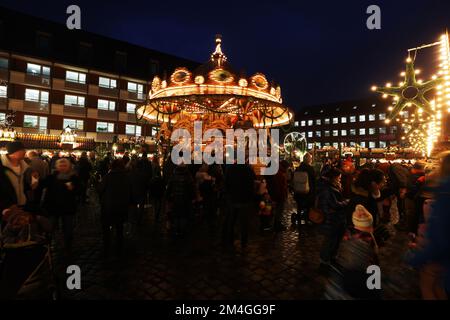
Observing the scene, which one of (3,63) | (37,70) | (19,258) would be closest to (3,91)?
(3,63)

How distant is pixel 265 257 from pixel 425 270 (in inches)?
116

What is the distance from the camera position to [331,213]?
14.6 ft

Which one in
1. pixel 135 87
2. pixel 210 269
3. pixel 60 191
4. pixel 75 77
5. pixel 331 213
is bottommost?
pixel 210 269

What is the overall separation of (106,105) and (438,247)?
114ft

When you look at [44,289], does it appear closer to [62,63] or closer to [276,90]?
[276,90]

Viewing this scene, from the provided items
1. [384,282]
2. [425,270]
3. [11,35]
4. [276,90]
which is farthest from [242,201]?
[11,35]

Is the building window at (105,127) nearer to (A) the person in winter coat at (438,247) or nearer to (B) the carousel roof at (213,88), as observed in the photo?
(B) the carousel roof at (213,88)

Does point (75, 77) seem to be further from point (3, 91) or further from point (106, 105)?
point (3, 91)

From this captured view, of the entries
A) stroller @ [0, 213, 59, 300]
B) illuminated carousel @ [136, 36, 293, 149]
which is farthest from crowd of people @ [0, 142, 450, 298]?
illuminated carousel @ [136, 36, 293, 149]

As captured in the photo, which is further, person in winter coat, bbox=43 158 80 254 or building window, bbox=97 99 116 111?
building window, bbox=97 99 116 111

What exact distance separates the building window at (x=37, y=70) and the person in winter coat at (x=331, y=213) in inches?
1288

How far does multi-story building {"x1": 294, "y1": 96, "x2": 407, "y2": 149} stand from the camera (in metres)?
68.1

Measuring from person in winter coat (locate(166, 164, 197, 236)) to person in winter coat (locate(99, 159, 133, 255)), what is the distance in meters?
1.22

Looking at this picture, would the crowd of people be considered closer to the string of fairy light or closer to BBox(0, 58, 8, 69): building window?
the string of fairy light
